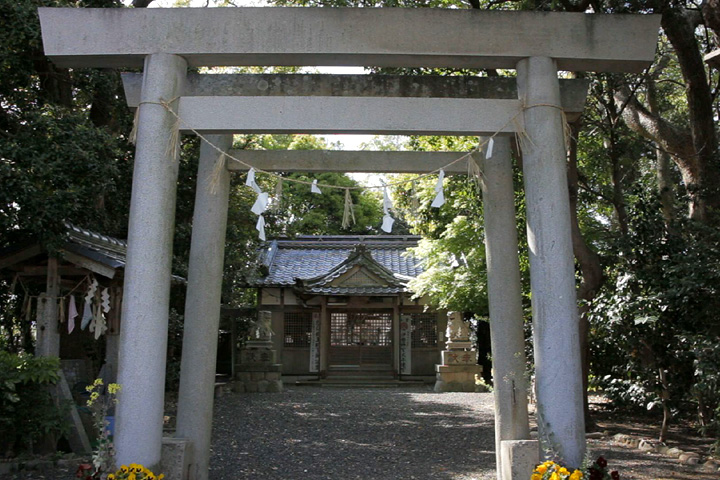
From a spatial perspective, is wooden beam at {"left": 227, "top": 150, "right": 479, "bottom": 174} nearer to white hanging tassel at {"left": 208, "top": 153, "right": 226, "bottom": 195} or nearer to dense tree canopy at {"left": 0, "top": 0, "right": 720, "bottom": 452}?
white hanging tassel at {"left": 208, "top": 153, "right": 226, "bottom": 195}

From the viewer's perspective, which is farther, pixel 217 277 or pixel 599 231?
pixel 599 231

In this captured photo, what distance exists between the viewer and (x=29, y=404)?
704cm

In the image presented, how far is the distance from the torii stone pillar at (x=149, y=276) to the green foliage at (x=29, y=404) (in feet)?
9.11

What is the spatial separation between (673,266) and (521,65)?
367 centimetres

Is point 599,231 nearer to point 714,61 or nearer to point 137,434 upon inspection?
point 714,61

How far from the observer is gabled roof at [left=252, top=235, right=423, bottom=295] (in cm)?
1992

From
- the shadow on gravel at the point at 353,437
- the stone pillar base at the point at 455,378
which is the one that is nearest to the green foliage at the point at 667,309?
the shadow on gravel at the point at 353,437

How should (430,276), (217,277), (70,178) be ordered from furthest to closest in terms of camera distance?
(430,276), (70,178), (217,277)

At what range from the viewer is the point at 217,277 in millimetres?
6152

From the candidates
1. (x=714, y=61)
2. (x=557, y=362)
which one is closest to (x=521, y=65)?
(x=557, y=362)

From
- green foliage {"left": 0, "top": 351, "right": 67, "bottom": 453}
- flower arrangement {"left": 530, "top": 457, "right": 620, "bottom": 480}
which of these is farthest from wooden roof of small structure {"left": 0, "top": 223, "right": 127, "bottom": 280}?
flower arrangement {"left": 530, "top": 457, "right": 620, "bottom": 480}

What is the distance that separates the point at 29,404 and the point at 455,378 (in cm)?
1275

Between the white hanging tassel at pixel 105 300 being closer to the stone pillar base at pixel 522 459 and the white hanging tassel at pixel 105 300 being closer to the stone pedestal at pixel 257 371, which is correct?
Result: the stone pillar base at pixel 522 459

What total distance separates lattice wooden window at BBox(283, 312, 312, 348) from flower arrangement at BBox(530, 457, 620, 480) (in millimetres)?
16325
